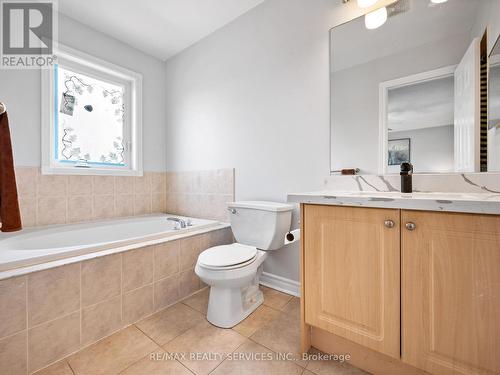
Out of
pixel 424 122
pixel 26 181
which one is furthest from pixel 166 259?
pixel 424 122

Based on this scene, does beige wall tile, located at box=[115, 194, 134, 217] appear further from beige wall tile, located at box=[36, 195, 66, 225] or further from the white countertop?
the white countertop

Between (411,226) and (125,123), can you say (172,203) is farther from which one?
(411,226)

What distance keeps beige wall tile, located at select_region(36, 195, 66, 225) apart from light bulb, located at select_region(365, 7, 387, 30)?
8.87 ft

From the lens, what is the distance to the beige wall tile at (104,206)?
2.19 metres

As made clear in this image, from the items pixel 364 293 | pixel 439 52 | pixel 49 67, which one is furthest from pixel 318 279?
pixel 49 67

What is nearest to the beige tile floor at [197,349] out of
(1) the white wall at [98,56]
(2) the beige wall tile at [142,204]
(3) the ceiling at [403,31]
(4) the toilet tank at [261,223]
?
(4) the toilet tank at [261,223]

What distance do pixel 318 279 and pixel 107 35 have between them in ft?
9.44

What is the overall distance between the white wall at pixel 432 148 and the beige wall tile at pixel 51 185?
2.63 metres

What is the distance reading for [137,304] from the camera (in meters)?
1.44

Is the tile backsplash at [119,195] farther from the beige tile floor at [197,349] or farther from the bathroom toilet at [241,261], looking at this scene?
the beige tile floor at [197,349]

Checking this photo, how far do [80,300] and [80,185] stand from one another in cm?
127

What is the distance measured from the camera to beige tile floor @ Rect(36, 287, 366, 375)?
3.52 ft

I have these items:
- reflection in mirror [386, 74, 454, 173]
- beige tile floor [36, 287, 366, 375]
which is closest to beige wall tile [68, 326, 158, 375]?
beige tile floor [36, 287, 366, 375]

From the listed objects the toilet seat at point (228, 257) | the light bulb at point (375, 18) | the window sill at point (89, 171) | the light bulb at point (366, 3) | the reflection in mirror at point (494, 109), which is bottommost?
the toilet seat at point (228, 257)
